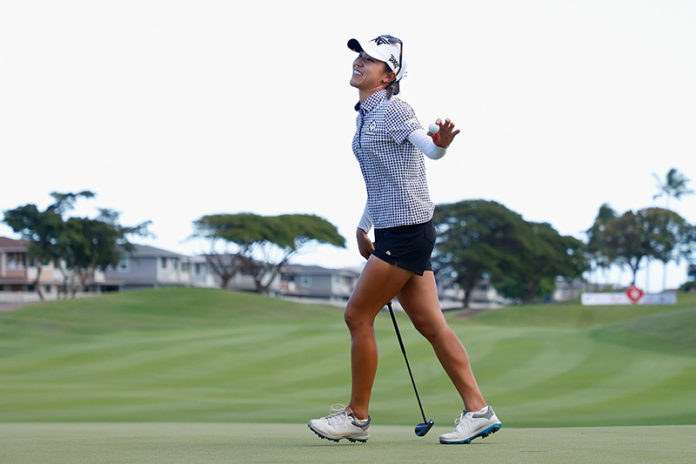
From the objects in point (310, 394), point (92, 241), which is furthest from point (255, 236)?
point (310, 394)

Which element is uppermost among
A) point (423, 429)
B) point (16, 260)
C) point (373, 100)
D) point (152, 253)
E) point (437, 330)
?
point (152, 253)

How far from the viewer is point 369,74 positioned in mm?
5262

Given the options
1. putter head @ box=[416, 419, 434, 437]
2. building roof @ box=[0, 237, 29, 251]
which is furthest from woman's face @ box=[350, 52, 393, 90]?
building roof @ box=[0, 237, 29, 251]

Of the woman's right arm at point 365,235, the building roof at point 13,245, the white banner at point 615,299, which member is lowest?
the white banner at point 615,299

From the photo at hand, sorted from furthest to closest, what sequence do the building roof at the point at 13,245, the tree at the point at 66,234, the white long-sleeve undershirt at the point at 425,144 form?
the building roof at the point at 13,245 < the tree at the point at 66,234 < the white long-sleeve undershirt at the point at 425,144

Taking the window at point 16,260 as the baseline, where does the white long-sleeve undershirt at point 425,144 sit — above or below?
below

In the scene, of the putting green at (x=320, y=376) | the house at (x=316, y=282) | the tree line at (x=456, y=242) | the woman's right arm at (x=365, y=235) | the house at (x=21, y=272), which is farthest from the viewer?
→ the house at (x=316, y=282)

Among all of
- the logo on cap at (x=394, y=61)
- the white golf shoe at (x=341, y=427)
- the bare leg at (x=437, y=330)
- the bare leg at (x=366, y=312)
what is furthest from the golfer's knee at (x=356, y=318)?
the logo on cap at (x=394, y=61)

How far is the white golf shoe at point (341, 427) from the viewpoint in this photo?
16.8ft

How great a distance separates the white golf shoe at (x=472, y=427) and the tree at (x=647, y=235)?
3629 inches

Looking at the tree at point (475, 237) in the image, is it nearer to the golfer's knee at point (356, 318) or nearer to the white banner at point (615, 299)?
the white banner at point (615, 299)

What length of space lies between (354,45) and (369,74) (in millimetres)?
188

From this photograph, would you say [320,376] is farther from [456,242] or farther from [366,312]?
[456,242]

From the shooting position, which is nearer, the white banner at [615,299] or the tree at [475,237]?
the white banner at [615,299]
